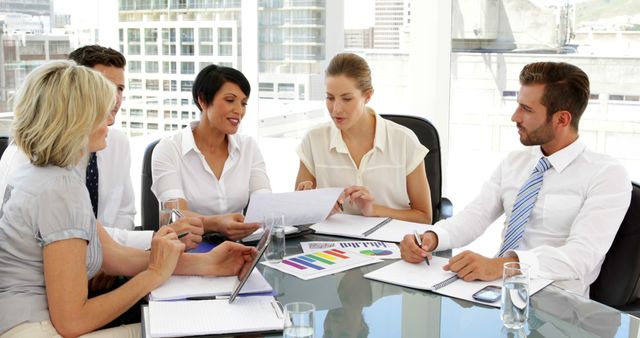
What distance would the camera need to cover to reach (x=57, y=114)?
1758mm

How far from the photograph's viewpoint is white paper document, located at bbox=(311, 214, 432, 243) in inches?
98.3

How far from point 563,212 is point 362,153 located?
39.0 inches

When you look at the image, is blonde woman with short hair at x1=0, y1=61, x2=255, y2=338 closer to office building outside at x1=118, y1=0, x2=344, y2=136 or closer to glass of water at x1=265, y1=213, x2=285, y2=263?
glass of water at x1=265, y1=213, x2=285, y2=263

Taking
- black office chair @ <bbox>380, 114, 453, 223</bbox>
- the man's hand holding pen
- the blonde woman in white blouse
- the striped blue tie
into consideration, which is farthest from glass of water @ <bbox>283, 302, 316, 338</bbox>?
black office chair @ <bbox>380, 114, 453, 223</bbox>

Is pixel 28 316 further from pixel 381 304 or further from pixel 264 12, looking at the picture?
pixel 264 12

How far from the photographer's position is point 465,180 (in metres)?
4.62

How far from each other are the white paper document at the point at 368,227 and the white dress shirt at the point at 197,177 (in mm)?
457

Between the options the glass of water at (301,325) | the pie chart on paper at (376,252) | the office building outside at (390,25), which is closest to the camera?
Result: the glass of water at (301,325)

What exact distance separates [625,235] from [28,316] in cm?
177

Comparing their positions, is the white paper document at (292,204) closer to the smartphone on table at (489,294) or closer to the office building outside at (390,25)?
the smartphone on table at (489,294)

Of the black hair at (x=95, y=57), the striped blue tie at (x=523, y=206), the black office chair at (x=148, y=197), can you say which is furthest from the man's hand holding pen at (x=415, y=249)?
the black hair at (x=95, y=57)

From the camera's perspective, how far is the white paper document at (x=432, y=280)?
1.91m

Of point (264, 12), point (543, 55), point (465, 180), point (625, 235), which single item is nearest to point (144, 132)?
point (264, 12)

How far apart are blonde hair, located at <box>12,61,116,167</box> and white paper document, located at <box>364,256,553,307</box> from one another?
0.89 m
